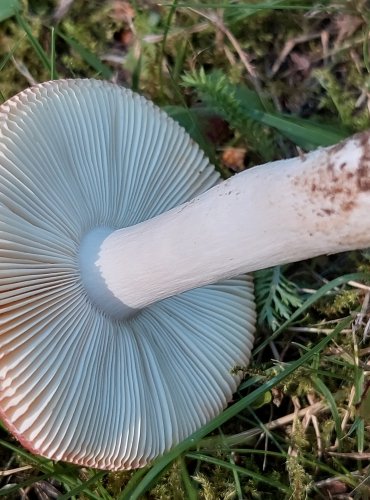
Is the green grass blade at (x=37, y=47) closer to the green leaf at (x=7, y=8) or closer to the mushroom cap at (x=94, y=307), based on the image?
the green leaf at (x=7, y=8)

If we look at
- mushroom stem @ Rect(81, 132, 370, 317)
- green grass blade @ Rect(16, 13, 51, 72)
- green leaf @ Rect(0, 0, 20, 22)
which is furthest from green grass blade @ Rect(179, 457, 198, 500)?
green leaf @ Rect(0, 0, 20, 22)

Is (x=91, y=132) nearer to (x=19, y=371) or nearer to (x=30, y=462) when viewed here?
(x=19, y=371)

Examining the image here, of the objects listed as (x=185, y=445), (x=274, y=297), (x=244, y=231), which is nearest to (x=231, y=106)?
(x=274, y=297)

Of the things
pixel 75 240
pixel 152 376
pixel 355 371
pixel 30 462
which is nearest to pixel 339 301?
pixel 355 371

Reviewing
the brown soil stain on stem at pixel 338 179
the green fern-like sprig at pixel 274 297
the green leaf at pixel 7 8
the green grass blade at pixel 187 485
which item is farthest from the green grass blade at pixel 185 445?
the green leaf at pixel 7 8

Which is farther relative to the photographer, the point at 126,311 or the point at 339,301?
the point at 339,301

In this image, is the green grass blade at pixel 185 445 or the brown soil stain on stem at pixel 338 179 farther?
the green grass blade at pixel 185 445

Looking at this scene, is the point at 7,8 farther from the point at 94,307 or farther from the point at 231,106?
the point at 94,307
